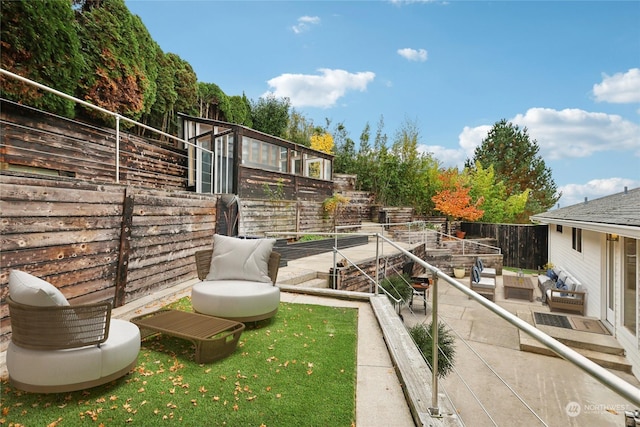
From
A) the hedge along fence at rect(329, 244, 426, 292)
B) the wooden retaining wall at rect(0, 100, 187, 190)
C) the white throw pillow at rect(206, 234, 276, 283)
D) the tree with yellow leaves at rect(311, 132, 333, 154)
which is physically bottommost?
the hedge along fence at rect(329, 244, 426, 292)

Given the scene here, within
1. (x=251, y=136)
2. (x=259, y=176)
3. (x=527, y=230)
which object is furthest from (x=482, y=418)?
(x=527, y=230)

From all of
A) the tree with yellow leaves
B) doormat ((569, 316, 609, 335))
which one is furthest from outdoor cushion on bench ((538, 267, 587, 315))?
the tree with yellow leaves

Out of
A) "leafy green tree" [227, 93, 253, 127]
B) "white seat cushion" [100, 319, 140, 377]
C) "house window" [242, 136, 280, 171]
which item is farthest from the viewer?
"leafy green tree" [227, 93, 253, 127]

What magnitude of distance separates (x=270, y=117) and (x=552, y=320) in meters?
16.7

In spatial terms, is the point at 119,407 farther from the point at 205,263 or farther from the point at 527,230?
the point at 527,230

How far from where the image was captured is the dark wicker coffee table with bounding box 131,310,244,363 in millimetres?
2602

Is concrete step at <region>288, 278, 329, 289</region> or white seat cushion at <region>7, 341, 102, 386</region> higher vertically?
white seat cushion at <region>7, 341, 102, 386</region>

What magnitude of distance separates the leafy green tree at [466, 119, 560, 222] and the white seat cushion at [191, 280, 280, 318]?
24823 mm

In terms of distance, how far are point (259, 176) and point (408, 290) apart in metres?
5.36

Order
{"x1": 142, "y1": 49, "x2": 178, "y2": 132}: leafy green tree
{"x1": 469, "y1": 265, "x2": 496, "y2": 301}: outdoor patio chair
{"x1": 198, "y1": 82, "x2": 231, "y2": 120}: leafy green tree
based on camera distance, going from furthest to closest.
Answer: {"x1": 198, "y1": 82, "x2": 231, "y2": 120}: leafy green tree, {"x1": 142, "y1": 49, "x2": 178, "y2": 132}: leafy green tree, {"x1": 469, "y1": 265, "x2": 496, "y2": 301}: outdoor patio chair

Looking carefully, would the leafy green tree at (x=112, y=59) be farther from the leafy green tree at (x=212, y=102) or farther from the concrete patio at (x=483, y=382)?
the concrete patio at (x=483, y=382)

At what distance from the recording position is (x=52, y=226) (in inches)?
Answer: 118

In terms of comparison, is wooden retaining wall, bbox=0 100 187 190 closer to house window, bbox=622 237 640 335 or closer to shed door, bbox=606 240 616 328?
house window, bbox=622 237 640 335

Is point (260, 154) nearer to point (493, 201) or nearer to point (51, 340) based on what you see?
point (51, 340)
